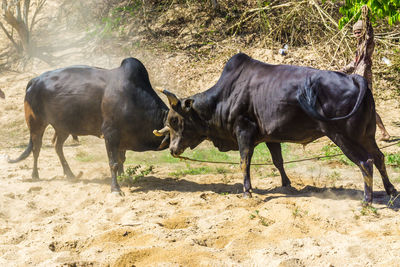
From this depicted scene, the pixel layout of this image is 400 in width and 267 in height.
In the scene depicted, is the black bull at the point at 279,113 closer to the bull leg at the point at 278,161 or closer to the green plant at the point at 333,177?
the bull leg at the point at 278,161

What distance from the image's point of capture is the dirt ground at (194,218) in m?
4.04

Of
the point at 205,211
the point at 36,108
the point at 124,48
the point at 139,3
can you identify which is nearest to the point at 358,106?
the point at 205,211

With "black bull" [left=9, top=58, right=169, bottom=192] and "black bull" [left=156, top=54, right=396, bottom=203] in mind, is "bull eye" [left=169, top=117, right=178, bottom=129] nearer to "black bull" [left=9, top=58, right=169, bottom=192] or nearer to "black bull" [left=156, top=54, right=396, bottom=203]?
"black bull" [left=156, top=54, right=396, bottom=203]

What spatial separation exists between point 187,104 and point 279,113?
4.51ft

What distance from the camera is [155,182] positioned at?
286 inches

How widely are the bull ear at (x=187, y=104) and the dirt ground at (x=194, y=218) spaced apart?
1.14 meters

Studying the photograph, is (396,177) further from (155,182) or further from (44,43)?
(44,43)

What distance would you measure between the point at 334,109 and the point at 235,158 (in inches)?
139

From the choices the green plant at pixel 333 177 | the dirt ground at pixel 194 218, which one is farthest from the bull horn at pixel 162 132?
the green plant at pixel 333 177

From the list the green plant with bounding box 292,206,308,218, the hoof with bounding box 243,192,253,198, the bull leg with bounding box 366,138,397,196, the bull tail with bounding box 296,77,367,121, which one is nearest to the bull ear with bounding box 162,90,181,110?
the hoof with bounding box 243,192,253,198

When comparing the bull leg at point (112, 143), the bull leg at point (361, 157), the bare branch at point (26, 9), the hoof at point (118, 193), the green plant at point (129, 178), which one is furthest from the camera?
the bare branch at point (26, 9)

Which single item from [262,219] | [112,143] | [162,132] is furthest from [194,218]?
[112,143]

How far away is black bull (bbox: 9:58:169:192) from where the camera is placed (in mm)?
6855

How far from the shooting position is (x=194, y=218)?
17.2ft
